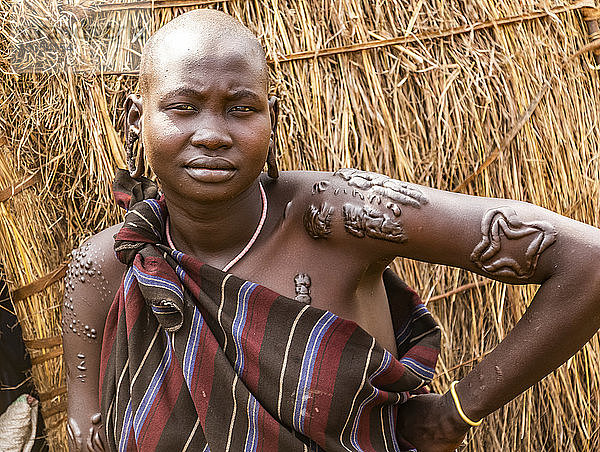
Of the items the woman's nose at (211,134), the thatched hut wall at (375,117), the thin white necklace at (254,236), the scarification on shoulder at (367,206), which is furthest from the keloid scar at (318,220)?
the thatched hut wall at (375,117)

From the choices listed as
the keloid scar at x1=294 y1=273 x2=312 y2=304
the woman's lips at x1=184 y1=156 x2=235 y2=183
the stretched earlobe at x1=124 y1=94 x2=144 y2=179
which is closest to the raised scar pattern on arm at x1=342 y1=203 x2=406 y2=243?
the keloid scar at x1=294 y1=273 x2=312 y2=304

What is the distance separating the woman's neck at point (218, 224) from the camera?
1562 millimetres

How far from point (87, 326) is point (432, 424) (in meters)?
0.81

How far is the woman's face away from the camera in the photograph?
1.41m

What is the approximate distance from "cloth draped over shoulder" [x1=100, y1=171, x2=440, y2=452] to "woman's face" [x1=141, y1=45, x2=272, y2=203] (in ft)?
0.61

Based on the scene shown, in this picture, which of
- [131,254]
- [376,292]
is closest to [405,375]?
[376,292]

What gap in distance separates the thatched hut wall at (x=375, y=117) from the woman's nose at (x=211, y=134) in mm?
605

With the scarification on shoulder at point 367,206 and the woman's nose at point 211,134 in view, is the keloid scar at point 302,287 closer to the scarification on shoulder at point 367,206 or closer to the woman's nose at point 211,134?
the scarification on shoulder at point 367,206

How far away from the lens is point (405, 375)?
153 cm

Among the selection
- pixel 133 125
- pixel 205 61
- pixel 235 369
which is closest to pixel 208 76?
pixel 205 61

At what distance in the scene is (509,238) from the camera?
137cm

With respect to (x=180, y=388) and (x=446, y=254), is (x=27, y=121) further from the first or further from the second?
(x=446, y=254)

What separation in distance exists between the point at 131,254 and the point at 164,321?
16 cm

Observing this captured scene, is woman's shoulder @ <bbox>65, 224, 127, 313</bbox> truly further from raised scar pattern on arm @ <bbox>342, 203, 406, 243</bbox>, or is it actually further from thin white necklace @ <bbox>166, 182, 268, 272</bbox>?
raised scar pattern on arm @ <bbox>342, 203, 406, 243</bbox>
